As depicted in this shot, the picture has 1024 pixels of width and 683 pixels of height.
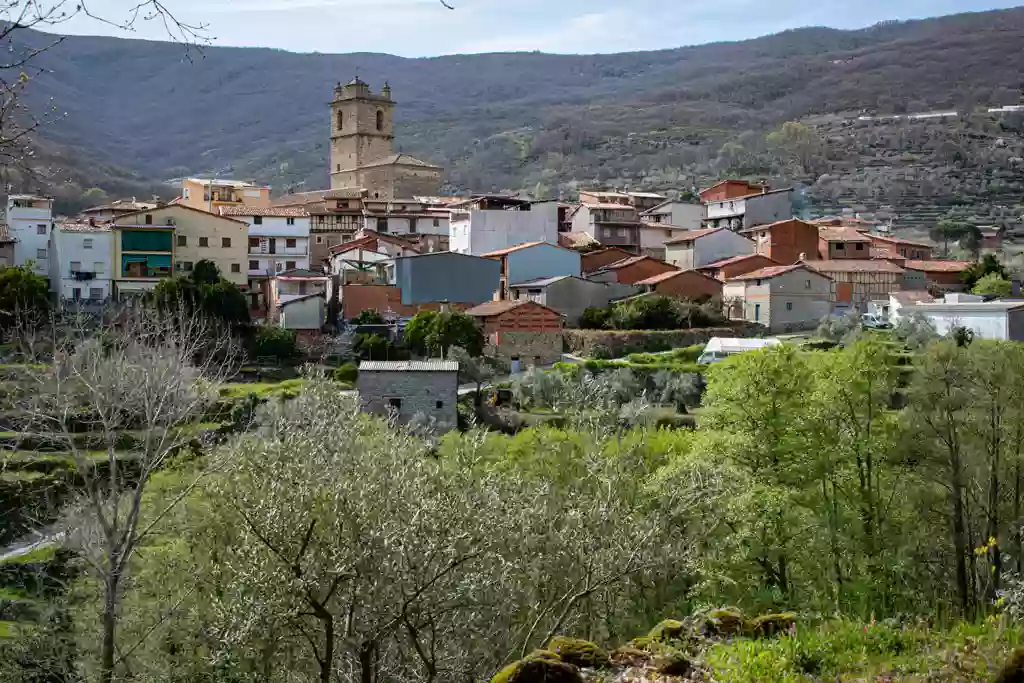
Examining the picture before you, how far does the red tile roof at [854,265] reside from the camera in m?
52.7

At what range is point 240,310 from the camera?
152 ft

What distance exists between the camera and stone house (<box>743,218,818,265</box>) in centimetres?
5597

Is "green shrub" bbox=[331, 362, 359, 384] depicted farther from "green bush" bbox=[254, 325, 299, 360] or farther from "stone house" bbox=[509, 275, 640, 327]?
"stone house" bbox=[509, 275, 640, 327]

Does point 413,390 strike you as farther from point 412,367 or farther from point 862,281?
point 862,281

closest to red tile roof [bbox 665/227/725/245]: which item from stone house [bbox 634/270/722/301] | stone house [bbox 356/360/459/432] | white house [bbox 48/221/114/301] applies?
stone house [bbox 634/270/722/301]

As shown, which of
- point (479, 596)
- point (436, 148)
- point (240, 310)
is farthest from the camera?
point (436, 148)

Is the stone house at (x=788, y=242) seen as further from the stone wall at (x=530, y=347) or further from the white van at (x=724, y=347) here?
the stone wall at (x=530, y=347)

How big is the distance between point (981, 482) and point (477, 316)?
84.9ft

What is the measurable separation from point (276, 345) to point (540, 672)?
3734cm

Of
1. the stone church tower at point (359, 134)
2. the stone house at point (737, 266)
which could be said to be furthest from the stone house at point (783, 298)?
the stone church tower at point (359, 134)

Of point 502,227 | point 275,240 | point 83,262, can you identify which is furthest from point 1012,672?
point 275,240

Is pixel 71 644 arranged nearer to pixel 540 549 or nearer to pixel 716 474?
pixel 540 549

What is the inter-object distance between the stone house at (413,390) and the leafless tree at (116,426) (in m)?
4.66

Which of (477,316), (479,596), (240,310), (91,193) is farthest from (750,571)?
(91,193)
